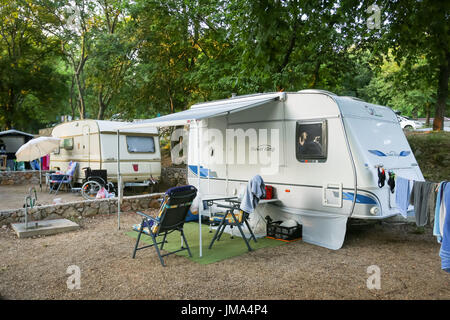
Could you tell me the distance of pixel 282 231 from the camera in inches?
238

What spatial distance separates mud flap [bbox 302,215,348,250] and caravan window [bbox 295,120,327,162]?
3.21 ft

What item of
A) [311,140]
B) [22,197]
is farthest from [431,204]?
[22,197]

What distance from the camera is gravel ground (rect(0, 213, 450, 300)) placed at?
390cm

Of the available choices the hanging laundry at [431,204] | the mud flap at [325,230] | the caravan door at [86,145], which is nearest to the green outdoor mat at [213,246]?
the mud flap at [325,230]

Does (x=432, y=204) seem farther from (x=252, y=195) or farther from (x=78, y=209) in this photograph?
(x=78, y=209)

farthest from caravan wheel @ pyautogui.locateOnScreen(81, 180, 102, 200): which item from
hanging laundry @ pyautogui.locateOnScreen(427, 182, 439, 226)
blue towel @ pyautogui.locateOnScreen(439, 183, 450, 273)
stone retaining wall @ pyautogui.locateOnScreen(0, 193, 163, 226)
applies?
blue towel @ pyautogui.locateOnScreen(439, 183, 450, 273)

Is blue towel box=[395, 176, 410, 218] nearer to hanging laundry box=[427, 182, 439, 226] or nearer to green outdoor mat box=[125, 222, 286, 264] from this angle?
hanging laundry box=[427, 182, 439, 226]

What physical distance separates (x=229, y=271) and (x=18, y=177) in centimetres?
1325

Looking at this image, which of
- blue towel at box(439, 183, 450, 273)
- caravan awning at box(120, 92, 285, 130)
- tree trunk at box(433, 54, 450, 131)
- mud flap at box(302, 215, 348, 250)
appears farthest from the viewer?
tree trunk at box(433, 54, 450, 131)

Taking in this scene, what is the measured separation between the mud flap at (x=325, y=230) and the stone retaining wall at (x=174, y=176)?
25.8 ft

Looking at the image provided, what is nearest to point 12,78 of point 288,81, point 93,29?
point 93,29

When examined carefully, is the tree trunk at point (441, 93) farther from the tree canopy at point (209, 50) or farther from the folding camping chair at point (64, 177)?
the folding camping chair at point (64, 177)

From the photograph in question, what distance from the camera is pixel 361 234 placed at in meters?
6.42
